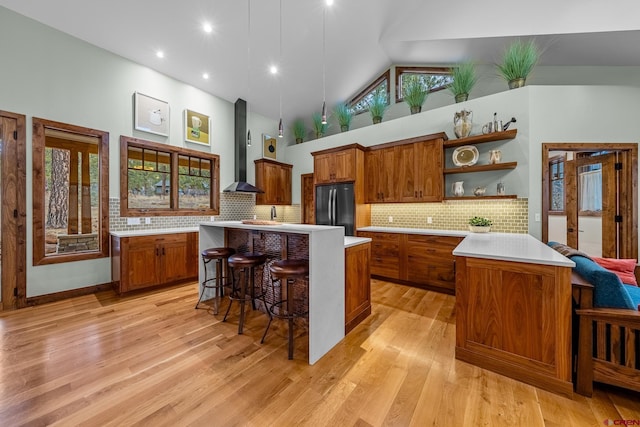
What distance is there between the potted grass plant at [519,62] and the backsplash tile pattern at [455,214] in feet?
5.67

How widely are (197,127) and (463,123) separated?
4.76 meters

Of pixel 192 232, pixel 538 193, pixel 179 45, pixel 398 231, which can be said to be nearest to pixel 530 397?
pixel 398 231

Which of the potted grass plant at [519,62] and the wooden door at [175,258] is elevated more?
the potted grass plant at [519,62]

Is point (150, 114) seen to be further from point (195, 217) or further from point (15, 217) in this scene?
point (15, 217)

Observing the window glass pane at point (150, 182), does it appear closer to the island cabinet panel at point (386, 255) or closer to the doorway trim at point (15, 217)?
the doorway trim at point (15, 217)

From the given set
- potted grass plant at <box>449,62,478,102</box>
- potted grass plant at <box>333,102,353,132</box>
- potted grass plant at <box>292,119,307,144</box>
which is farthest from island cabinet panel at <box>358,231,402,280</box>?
potted grass plant at <box>292,119,307,144</box>

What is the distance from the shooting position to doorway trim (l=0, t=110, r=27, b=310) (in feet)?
9.70

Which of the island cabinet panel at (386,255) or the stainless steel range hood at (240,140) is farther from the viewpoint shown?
the stainless steel range hood at (240,140)

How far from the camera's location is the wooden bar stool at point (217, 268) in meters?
2.94

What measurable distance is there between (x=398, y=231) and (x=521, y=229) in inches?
65.4

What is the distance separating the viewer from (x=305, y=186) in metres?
6.27

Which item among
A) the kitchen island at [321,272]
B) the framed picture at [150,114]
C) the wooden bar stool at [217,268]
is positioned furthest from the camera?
the framed picture at [150,114]

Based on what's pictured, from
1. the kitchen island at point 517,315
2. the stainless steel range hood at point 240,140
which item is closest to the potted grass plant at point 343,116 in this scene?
the stainless steel range hood at point 240,140

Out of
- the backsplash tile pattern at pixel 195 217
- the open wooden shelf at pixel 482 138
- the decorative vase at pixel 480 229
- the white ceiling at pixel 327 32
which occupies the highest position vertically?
the white ceiling at pixel 327 32
